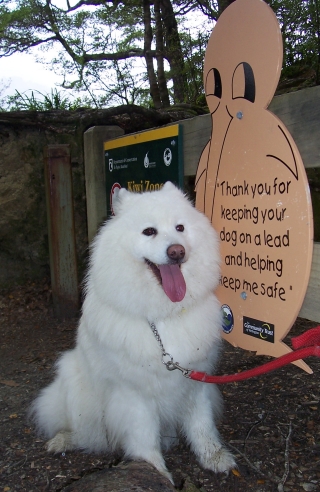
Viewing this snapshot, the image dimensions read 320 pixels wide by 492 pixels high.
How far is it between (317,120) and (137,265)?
1.06m

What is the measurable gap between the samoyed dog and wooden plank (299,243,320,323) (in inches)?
17.6

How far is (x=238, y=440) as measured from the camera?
2.49 metres

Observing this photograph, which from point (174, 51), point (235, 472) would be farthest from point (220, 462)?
point (174, 51)

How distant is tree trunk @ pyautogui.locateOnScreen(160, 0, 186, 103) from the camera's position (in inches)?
357

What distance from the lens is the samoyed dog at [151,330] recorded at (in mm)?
2096

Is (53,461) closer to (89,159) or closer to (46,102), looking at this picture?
(89,159)

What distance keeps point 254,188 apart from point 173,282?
69 centimetres

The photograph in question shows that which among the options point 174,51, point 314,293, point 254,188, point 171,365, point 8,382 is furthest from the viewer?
point 174,51

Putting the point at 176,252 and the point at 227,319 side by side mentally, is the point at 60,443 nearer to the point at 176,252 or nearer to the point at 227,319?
the point at 227,319

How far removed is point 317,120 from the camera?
6.73ft

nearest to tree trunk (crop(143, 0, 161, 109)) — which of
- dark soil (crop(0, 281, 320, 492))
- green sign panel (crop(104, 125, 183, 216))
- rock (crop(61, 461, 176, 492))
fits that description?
green sign panel (crop(104, 125, 183, 216))

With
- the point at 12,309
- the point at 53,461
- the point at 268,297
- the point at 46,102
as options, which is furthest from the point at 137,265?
the point at 46,102

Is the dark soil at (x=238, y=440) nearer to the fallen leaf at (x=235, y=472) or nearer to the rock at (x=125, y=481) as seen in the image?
the fallen leaf at (x=235, y=472)

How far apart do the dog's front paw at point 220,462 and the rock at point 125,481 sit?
414 mm
